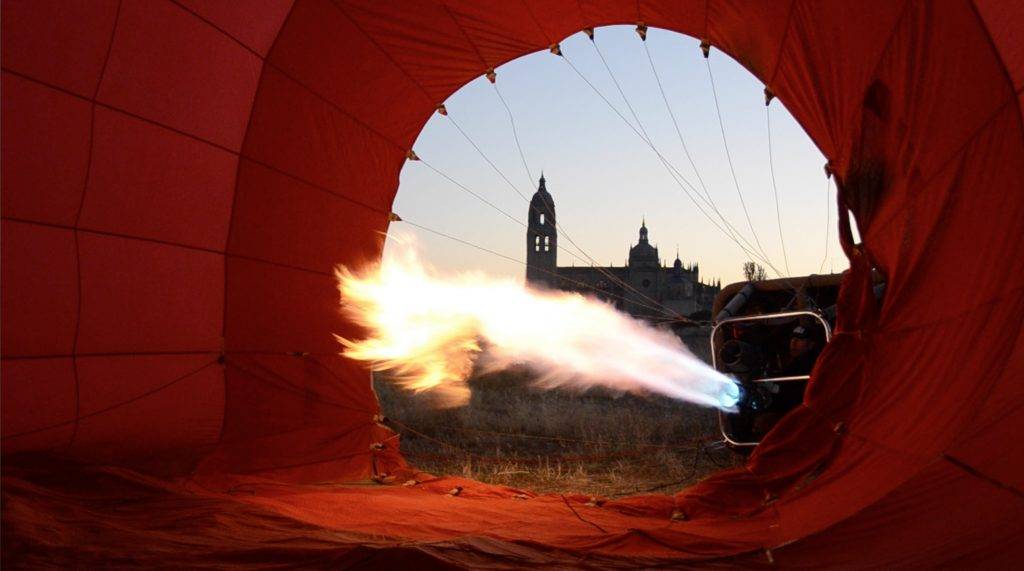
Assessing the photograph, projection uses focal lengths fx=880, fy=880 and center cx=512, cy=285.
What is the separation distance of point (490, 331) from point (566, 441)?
172cm

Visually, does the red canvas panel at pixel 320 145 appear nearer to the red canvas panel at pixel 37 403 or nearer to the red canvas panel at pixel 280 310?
the red canvas panel at pixel 280 310

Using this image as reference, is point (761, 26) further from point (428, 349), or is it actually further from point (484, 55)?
point (428, 349)

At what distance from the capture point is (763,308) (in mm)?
7316

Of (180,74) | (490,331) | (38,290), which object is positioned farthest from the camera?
(490,331)

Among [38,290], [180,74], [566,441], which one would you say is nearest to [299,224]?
[180,74]

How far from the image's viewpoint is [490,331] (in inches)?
335

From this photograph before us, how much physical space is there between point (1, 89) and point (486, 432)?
6.21 meters

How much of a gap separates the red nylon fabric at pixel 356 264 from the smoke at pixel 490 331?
0.31 metres

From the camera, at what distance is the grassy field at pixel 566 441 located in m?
7.32

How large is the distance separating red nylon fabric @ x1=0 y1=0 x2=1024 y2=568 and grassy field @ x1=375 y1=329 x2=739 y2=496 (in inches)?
38.2

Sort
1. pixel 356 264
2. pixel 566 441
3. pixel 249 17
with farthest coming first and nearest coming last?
1. pixel 566 441
2. pixel 356 264
3. pixel 249 17

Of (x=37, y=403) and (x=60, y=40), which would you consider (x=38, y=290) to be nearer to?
(x=37, y=403)

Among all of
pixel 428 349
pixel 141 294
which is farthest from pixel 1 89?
pixel 428 349

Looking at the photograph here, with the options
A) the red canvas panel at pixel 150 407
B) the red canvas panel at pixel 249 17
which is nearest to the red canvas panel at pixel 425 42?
the red canvas panel at pixel 249 17
